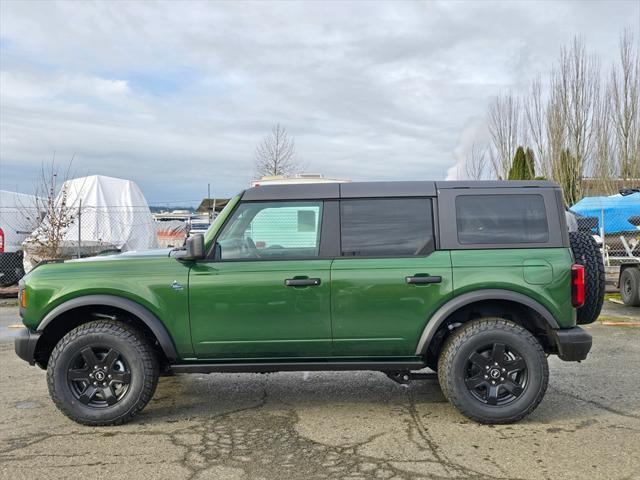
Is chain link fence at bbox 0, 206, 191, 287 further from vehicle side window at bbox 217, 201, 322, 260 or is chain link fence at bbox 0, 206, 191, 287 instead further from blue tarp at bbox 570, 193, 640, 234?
blue tarp at bbox 570, 193, 640, 234

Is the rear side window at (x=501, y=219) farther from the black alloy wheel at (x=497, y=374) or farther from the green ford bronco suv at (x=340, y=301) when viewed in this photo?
the black alloy wheel at (x=497, y=374)

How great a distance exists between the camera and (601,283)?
4.91 meters

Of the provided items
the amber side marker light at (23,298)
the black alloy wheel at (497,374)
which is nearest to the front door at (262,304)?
the black alloy wheel at (497,374)

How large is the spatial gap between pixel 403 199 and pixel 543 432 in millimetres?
2062

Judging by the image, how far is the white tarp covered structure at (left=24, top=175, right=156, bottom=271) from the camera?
14625 millimetres

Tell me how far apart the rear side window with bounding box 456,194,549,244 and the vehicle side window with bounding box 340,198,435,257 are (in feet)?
0.93

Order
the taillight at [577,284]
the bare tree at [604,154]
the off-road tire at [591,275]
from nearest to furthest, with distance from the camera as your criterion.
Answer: the taillight at [577,284]
the off-road tire at [591,275]
the bare tree at [604,154]

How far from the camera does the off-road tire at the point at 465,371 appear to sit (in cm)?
450

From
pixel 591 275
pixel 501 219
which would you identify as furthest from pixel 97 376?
pixel 591 275

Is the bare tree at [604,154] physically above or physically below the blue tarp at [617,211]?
above

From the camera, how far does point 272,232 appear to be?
4730 millimetres

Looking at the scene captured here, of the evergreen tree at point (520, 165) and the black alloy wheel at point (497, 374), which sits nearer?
the black alloy wheel at point (497, 374)

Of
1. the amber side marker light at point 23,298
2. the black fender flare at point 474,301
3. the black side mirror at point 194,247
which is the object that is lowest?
the black fender flare at point 474,301

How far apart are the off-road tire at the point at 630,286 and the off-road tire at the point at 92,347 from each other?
8.99 meters
